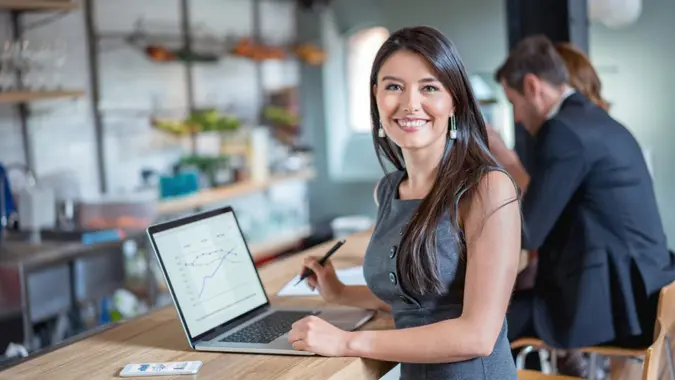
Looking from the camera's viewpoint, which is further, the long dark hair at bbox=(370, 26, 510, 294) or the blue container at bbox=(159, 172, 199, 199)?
the blue container at bbox=(159, 172, 199, 199)

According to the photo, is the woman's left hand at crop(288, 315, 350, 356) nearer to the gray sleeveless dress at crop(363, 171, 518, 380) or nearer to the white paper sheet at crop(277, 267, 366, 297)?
the gray sleeveless dress at crop(363, 171, 518, 380)

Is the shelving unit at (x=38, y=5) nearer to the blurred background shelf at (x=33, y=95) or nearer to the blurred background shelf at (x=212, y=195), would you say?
the blurred background shelf at (x=33, y=95)

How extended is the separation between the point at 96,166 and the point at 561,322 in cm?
316

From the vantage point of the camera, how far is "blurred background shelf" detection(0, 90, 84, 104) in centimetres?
414

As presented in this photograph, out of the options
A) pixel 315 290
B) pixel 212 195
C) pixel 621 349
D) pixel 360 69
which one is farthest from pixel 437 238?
pixel 360 69

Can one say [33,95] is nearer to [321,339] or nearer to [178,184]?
[178,184]

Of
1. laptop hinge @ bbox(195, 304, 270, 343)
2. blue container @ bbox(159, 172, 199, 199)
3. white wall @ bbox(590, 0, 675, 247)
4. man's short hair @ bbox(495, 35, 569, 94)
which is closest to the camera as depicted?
laptop hinge @ bbox(195, 304, 270, 343)

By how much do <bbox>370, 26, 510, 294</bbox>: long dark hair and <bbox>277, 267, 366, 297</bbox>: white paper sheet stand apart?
0.59 m

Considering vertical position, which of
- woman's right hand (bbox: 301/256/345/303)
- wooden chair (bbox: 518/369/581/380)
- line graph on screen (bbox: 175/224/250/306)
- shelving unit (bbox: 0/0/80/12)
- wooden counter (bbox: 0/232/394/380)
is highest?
shelving unit (bbox: 0/0/80/12)

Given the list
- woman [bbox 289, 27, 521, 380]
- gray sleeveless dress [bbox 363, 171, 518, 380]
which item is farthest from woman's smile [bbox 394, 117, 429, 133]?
gray sleeveless dress [bbox 363, 171, 518, 380]

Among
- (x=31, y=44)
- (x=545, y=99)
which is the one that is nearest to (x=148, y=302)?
(x=31, y=44)

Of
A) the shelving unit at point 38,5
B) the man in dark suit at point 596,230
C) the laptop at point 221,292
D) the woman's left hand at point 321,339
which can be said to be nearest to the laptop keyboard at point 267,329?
the laptop at point 221,292

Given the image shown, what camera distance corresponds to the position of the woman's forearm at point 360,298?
81.4 inches

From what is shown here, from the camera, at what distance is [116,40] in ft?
17.2
